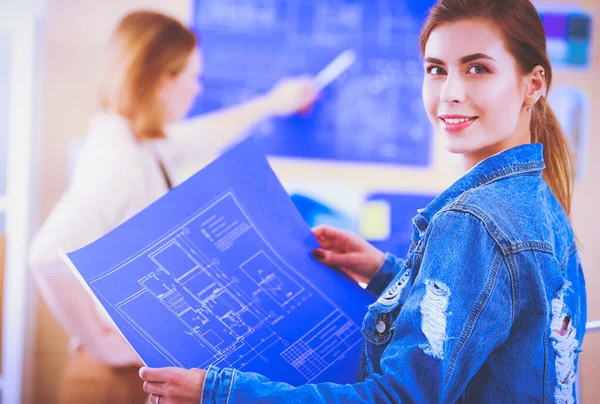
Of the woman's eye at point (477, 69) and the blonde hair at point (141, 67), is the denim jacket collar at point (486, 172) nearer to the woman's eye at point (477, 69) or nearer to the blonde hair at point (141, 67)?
the woman's eye at point (477, 69)

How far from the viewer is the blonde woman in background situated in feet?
5.06

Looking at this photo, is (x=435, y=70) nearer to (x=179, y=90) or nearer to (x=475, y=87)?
(x=475, y=87)

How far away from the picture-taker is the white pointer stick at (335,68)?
8.24 feet

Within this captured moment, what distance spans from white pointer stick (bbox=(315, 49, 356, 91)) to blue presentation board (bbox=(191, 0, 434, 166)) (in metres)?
0.02

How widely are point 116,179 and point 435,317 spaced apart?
1.20 m

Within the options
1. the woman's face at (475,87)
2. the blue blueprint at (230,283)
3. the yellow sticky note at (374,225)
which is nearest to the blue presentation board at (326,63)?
the yellow sticky note at (374,225)

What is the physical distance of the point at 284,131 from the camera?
8.22 ft

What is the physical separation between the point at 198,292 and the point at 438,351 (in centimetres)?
34

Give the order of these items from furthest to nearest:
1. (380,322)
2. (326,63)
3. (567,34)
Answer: (567,34) → (326,63) → (380,322)

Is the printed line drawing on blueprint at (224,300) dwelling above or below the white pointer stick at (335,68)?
below

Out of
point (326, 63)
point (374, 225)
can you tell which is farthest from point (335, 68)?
point (374, 225)

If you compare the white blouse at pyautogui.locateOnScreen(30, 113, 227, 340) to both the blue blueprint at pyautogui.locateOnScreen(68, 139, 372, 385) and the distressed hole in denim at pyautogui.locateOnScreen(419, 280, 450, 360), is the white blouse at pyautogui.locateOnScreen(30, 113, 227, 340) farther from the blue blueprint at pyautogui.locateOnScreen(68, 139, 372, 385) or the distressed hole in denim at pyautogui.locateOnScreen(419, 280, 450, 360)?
the distressed hole in denim at pyautogui.locateOnScreen(419, 280, 450, 360)

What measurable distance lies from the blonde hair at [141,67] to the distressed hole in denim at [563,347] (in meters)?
1.32

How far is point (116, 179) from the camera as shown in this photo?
1.62m
